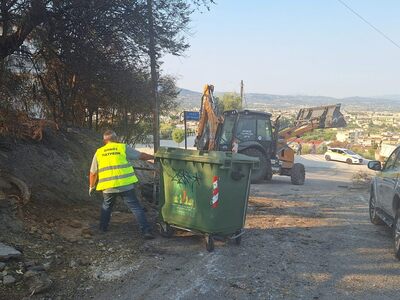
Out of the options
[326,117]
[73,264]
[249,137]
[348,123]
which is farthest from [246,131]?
[348,123]

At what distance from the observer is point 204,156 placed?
6.66 meters

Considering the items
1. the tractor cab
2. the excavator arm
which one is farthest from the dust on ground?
the tractor cab

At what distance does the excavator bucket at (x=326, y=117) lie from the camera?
18.6 m

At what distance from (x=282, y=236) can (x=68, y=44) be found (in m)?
5.85

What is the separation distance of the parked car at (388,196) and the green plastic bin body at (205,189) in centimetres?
211

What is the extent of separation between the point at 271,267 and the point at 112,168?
2652 mm

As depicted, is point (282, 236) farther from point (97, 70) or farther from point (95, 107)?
point (95, 107)

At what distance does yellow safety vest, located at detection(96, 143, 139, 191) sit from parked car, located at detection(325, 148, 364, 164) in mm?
40506

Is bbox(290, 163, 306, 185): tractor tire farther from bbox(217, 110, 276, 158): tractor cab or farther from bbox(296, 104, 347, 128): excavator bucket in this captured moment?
bbox(296, 104, 347, 128): excavator bucket

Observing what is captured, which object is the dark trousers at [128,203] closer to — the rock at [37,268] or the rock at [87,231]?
the rock at [87,231]

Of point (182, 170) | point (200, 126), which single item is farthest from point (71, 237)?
point (200, 126)

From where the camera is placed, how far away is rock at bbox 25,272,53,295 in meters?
4.75

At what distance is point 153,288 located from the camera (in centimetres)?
509

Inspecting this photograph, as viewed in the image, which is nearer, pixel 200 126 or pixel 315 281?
pixel 315 281
